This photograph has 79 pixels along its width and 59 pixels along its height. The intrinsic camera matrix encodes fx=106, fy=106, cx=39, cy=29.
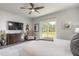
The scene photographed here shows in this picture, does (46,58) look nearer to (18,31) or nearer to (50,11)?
(18,31)

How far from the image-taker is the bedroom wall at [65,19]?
6.19 feet

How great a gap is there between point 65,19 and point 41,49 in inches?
27.7

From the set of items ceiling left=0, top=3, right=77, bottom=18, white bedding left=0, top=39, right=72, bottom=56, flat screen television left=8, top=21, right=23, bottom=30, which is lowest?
white bedding left=0, top=39, right=72, bottom=56

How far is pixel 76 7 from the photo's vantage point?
1881mm

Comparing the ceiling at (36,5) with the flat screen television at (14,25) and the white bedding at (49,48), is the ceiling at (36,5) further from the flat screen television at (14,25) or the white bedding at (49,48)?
the white bedding at (49,48)

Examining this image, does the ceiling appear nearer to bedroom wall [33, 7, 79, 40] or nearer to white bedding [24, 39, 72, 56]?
bedroom wall [33, 7, 79, 40]

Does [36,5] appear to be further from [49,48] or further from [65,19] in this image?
[49,48]

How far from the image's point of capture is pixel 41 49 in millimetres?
1944

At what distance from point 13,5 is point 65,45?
1.17m

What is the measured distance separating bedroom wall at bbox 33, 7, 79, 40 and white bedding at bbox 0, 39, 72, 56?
126 millimetres

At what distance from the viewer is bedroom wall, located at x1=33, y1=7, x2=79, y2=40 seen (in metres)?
1.89

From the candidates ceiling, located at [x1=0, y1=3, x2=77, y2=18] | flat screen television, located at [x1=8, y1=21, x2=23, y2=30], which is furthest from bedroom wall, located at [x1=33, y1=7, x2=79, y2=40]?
flat screen television, located at [x1=8, y1=21, x2=23, y2=30]

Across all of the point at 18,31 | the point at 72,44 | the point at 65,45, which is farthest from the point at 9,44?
the point at 72,44

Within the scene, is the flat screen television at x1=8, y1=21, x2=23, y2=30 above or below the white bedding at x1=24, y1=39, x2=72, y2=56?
above
